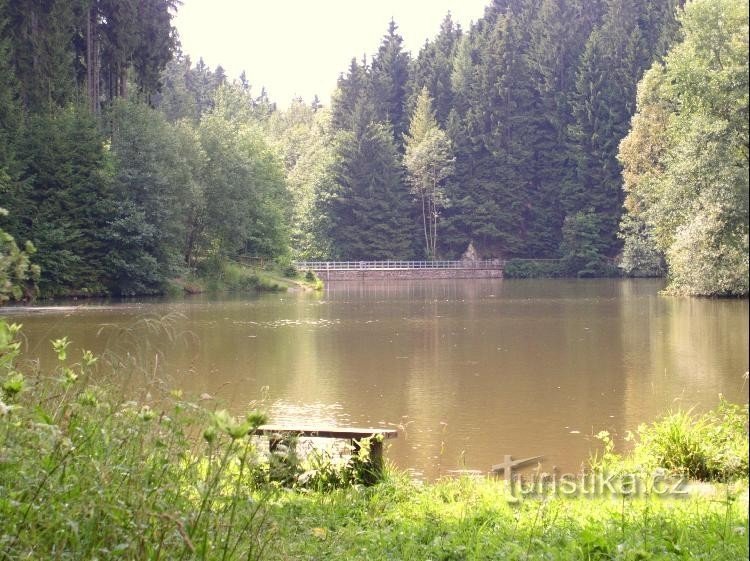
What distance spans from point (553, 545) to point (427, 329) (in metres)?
17.1

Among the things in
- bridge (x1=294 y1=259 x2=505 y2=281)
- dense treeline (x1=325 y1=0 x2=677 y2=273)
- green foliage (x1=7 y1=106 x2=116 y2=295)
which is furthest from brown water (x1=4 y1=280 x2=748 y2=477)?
dense treeline (x1=325 y1=0 x2=677 y2=273)

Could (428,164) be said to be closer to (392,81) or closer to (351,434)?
(392,81)

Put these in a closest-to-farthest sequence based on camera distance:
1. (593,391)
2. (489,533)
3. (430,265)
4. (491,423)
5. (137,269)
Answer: (489,533), (491,423), (593,391), (137,269), (430,265)

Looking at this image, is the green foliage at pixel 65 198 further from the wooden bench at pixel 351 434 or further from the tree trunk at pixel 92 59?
the wooden bench at pixel 351 434

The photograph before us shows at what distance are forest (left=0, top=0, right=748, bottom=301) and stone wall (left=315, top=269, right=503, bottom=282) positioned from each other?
3.24 m

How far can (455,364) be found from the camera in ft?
48.1

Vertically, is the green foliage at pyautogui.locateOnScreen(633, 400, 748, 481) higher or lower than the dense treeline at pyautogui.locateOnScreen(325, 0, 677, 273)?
lower

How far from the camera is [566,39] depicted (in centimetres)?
6556

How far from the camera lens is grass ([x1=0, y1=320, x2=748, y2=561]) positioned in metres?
2.79

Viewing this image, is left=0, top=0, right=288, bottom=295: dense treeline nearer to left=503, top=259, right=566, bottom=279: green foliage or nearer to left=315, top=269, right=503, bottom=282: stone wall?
left=315, top=269, right=503, bottom=282: stone wall

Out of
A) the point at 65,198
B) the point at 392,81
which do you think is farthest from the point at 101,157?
the point at 392,81

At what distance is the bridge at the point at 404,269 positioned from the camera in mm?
57094

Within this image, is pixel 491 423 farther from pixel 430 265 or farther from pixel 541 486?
pixel 430 265

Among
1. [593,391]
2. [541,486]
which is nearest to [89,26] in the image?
[593,391]
